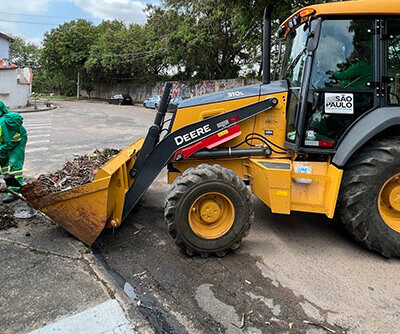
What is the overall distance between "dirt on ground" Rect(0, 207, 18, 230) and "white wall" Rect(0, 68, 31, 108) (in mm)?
23143

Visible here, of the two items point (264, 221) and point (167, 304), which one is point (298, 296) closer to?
point (167, 304)

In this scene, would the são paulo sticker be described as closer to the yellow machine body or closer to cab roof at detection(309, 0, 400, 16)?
the yellow machine body

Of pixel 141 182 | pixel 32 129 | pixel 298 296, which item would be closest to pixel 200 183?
pixel 141 182

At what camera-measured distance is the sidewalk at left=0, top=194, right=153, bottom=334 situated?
2.46 metres

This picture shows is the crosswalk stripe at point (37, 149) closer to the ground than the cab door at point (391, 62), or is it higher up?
closer to the ground

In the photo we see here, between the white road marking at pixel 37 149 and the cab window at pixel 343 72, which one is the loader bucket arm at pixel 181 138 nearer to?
the cab window at pixel 343 72

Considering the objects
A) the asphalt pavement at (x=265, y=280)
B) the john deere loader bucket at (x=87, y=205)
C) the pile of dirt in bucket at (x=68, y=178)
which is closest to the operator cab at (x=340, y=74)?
the asphalt pavement at (x=265, y=280)

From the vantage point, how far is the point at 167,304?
2795 millimetres

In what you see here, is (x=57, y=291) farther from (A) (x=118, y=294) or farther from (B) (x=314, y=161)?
(B) (x=314, y=161)

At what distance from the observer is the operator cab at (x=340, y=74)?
346cm

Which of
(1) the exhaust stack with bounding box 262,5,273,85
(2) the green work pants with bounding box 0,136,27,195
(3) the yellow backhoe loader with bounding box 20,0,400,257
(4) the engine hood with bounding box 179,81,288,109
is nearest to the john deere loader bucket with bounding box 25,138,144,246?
(3) the yellow backhoe loader with bounding box 20,0,400,257

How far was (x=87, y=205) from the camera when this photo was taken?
3.45 metres

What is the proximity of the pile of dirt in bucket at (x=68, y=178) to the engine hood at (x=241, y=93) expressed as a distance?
156cm

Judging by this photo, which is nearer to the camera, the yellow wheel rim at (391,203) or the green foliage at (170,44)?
the yellow wheel rim at (391,203)
